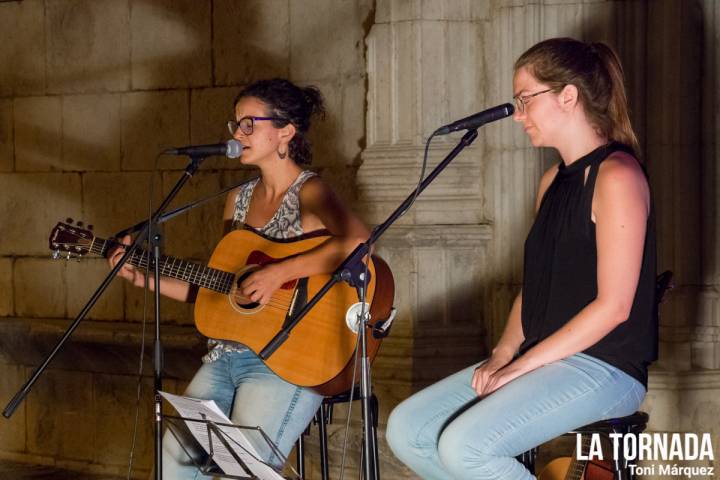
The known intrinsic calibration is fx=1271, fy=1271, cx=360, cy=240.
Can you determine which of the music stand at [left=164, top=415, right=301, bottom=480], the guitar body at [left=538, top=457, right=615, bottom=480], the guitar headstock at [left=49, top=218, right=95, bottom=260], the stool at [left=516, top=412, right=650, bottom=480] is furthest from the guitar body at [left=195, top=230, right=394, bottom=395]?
the stool at [left=516, top=412, right=650, bottom=480]

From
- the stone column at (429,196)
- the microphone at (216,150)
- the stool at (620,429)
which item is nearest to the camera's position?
the stool at (620,429)

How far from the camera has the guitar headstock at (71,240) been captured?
4.12 metres

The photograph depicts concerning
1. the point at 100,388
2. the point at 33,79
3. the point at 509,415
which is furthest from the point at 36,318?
the point at 509,415

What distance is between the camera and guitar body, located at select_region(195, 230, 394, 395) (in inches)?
156

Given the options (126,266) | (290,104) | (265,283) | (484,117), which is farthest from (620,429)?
(126,266)

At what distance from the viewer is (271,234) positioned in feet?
13.9

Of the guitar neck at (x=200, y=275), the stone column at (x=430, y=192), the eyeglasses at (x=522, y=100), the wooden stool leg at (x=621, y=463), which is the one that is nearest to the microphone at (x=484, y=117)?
the eyeglasses at (x=522, y=100)

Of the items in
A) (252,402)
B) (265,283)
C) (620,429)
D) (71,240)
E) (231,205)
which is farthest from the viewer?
(231,205)

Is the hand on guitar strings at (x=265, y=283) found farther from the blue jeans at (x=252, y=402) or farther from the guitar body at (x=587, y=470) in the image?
the guitar body at (x=587, y=470)

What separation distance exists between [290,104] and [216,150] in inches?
27.8

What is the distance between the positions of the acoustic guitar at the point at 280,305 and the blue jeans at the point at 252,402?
44 mm

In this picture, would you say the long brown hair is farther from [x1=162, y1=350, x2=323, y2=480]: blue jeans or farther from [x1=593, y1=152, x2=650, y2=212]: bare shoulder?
[x1=162, y1=350, x2=323, y2=480]: blue jeans

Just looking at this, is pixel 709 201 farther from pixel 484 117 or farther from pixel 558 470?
pixel 484 117

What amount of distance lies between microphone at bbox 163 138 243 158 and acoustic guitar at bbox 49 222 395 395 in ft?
1.30
